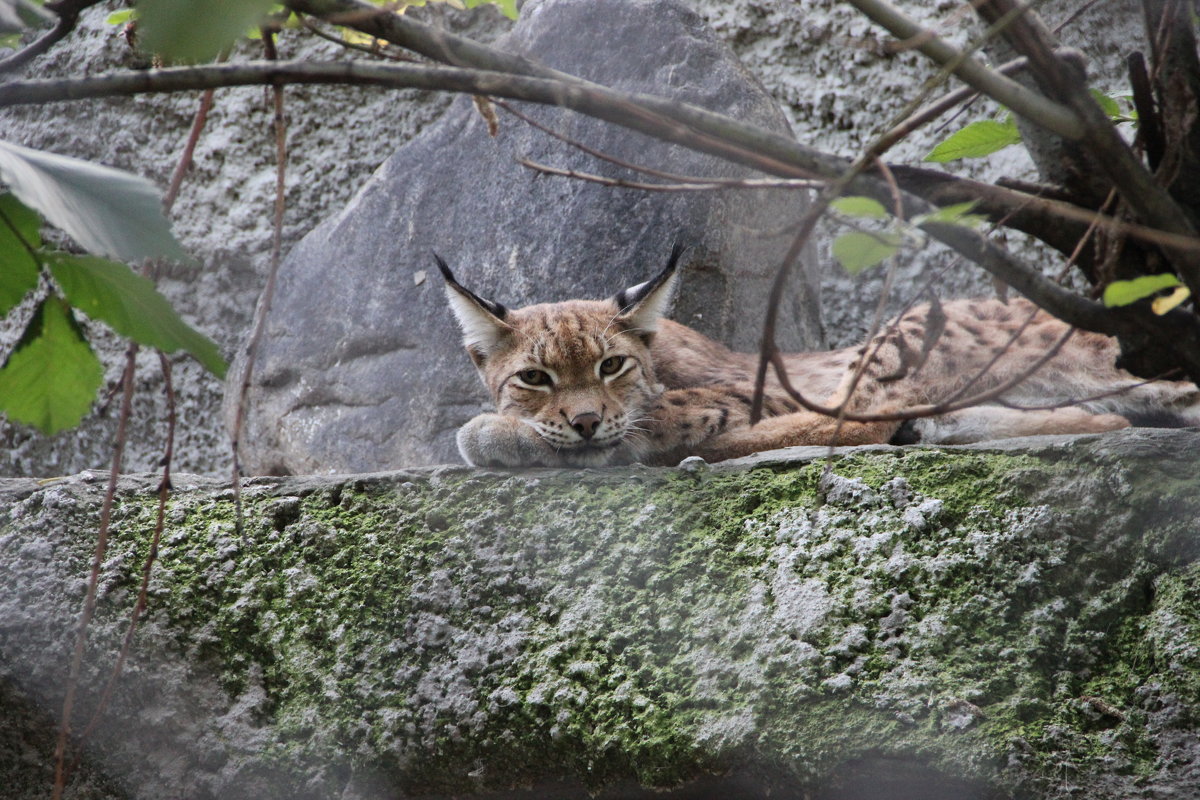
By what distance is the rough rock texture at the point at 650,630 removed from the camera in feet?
5.09

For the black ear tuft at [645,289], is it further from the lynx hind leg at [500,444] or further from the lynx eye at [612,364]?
the lynx hind leg at [500,444]

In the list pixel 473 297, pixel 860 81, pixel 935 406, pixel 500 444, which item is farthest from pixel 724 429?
pixel 860 81

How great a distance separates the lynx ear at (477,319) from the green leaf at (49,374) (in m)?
1.83

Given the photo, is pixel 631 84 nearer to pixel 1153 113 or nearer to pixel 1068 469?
pixel 1068 469

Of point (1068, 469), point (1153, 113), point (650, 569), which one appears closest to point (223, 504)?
point (650, 569)

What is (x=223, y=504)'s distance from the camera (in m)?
2.15

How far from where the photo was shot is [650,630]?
1.78m

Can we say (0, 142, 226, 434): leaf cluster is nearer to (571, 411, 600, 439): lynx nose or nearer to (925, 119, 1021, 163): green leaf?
(925, 119, 1021, 163): green leaf

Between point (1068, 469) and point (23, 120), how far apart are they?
4363 millimetres

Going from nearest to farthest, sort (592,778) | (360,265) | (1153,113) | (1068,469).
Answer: (1153,113)
(592,778)
(1068,469)
(360,265)

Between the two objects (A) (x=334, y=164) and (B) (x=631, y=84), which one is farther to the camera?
(A) (x=334, y=164)

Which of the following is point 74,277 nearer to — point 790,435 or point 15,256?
point 15,256

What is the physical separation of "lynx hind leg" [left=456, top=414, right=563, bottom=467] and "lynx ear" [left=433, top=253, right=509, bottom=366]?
50 cm

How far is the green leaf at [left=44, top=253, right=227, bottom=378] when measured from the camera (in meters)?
1.12
